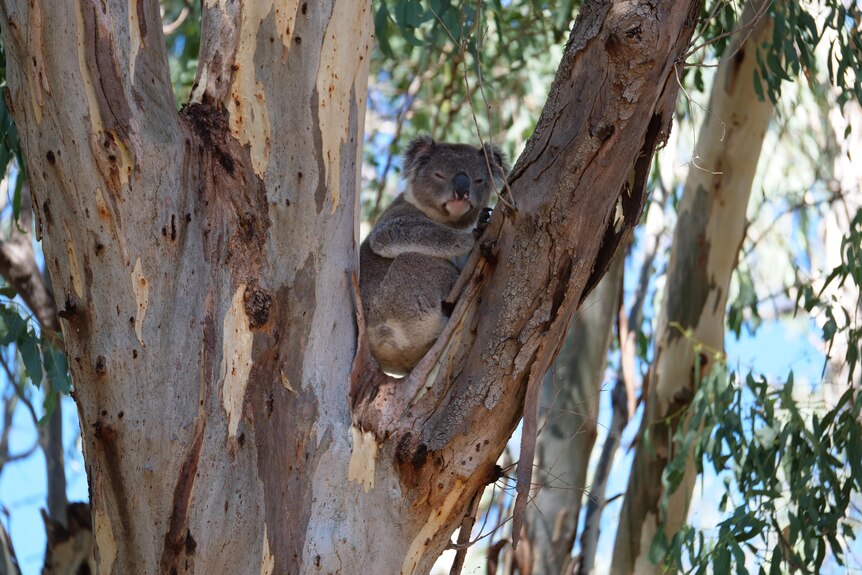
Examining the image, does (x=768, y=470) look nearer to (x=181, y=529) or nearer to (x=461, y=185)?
(x=461, y=185)

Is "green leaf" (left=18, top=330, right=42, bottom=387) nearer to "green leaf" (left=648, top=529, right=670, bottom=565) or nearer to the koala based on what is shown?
the koala

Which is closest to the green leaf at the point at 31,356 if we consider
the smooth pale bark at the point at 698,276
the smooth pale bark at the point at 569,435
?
the smooth pale bark at the point at 569,435

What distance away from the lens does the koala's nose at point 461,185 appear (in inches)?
143

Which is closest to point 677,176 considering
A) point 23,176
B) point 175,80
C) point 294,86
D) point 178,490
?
point 175,80

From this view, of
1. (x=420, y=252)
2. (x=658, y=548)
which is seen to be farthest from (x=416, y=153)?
(x=658, y=548)

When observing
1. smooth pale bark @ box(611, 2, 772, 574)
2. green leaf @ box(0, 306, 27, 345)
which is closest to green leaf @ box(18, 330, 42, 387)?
green leaf @ box(0, 306, 27, 345)

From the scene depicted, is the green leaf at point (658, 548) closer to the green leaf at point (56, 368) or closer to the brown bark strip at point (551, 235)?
the brown bark strip at point (551, 235)

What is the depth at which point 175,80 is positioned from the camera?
20.6 feet

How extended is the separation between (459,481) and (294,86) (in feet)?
3.30

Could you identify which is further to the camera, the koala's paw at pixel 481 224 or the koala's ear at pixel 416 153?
the koala's ear at pixel 416 153

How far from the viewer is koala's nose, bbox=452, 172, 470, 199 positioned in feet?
11.9

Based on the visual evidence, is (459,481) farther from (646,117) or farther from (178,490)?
(646,117)

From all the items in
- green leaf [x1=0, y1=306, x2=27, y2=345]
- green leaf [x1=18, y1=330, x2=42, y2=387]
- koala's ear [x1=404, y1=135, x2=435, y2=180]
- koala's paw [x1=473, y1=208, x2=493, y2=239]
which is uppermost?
koala's ear [x1=404, y1=135, x2=435, y2=180]

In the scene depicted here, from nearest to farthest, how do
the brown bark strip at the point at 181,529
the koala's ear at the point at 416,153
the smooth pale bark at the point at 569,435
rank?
the brown bark strip at the point at 181,529
the koala's ear at the point at 416,153
the smooth pale bark at the point at 569,435
